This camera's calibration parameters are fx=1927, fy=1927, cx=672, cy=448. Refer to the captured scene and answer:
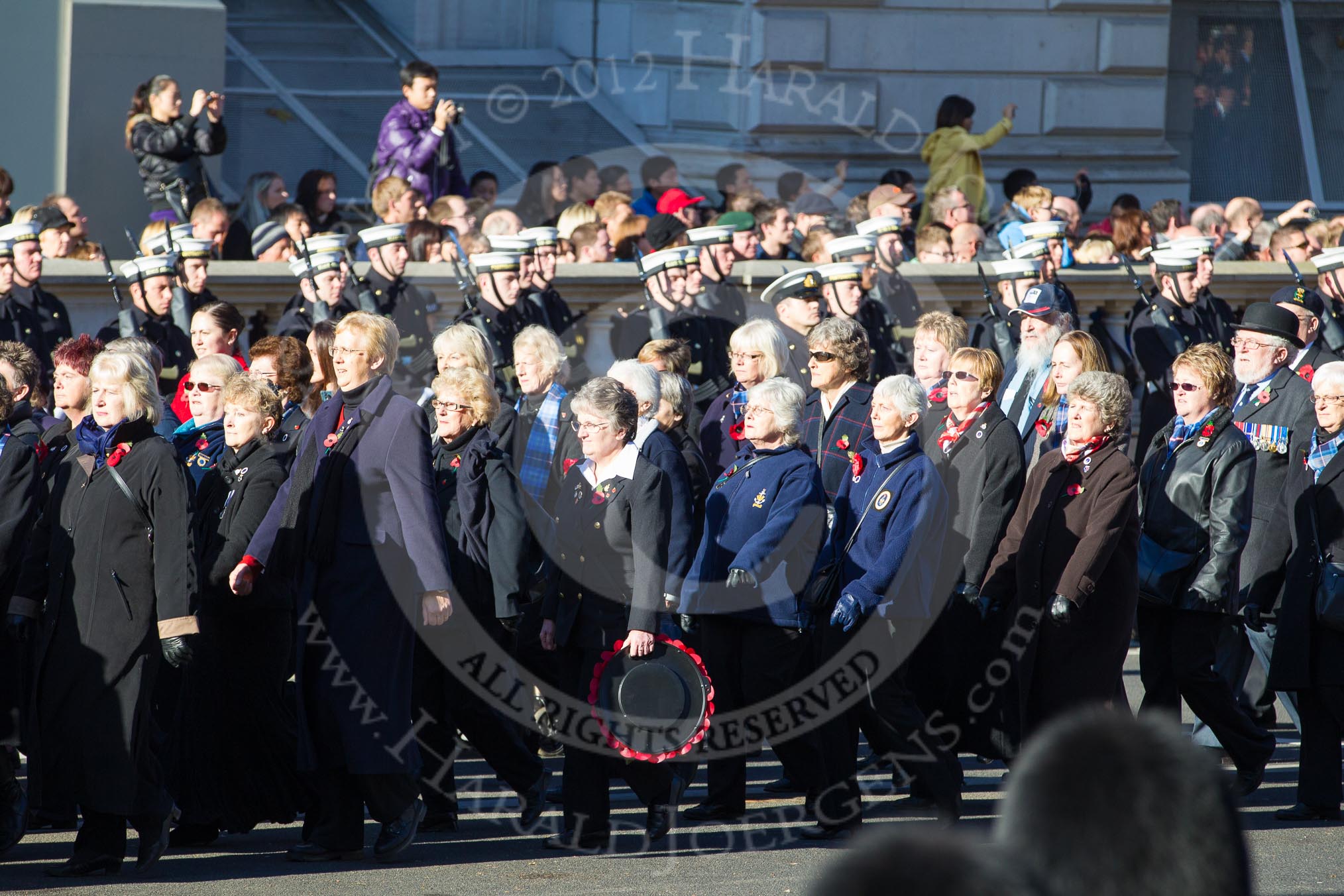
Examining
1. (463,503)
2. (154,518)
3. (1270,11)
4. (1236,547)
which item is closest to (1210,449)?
(1236,547)

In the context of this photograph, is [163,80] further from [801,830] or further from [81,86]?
[801,830]

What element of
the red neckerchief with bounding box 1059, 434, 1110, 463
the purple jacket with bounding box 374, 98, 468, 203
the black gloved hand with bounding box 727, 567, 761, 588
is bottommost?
the black gloved hand with bounding box 727, 567, 761, 588

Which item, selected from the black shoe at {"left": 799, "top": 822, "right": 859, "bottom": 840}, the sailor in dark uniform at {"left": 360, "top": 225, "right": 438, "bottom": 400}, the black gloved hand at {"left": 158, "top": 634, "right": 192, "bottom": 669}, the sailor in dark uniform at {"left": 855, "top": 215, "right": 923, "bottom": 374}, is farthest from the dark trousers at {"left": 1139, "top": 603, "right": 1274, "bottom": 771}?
the sailor in dark uniform at {"left": 360, "top": 225, "right": 438, "bottom": 400}

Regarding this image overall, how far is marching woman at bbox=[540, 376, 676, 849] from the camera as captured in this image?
20.4ft

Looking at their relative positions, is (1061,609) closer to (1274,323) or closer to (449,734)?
(449,734)

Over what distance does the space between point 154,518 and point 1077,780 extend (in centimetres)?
417

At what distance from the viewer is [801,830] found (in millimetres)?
6555

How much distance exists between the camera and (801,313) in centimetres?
954

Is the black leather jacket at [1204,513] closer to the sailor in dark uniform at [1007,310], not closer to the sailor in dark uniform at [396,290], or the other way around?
the sailor in dark uniform at [1007,310]

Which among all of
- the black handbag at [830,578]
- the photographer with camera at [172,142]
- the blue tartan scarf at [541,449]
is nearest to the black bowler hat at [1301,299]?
the black handbag at [830,578]

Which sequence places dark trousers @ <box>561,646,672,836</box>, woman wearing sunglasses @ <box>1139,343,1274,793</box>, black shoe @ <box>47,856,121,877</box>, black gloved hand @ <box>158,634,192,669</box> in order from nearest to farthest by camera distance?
black gloved hand @ <box>158,634,192,669</box>
black shoe @ <box>47,856,121,877</box>
dark trousers @ <box>561,646,672,836</box>
woman wearing sunglasses @ <box>1139,343,1274,793</box>

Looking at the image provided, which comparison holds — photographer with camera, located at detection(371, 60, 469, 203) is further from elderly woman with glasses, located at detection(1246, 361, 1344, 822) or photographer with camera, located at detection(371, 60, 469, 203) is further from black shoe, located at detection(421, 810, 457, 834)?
elderly woman with glasses, located at detection(1246, 361, 1344, 822)

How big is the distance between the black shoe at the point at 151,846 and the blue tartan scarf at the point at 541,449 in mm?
2217

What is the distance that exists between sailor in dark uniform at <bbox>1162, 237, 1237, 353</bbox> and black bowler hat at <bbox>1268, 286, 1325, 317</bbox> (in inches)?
19.1
